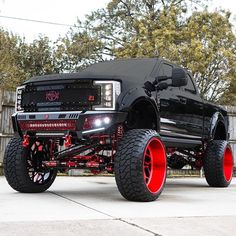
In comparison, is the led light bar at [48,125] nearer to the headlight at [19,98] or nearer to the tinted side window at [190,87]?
the headlight at [19,98]

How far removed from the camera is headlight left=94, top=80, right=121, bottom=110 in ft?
19.9

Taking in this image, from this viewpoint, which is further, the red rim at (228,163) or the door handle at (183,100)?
the red rim at (228,163)

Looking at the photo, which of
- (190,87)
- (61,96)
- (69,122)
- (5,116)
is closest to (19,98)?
(61,96)

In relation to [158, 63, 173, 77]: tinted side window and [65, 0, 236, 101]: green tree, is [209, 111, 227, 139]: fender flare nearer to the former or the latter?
[158, 63, 173, 77]: tinted side window

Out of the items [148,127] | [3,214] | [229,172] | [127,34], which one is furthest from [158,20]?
[3,214]

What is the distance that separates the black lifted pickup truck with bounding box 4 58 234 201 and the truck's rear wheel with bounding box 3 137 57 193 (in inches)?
0.5

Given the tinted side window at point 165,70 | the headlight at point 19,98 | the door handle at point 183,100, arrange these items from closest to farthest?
the headlight at point 19,98
the tinted side window at point 165,70
the door handle at point 183,100

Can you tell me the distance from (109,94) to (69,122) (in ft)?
2.02

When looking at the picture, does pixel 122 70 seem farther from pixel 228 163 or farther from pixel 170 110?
pixel 228 163

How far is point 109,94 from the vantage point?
6.11 meters

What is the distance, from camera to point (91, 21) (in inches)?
1401

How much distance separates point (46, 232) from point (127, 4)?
3291cm

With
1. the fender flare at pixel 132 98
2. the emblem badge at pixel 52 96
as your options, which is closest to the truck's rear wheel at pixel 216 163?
the fender flare at pixel 132 98

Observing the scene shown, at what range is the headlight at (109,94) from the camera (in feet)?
19.9
